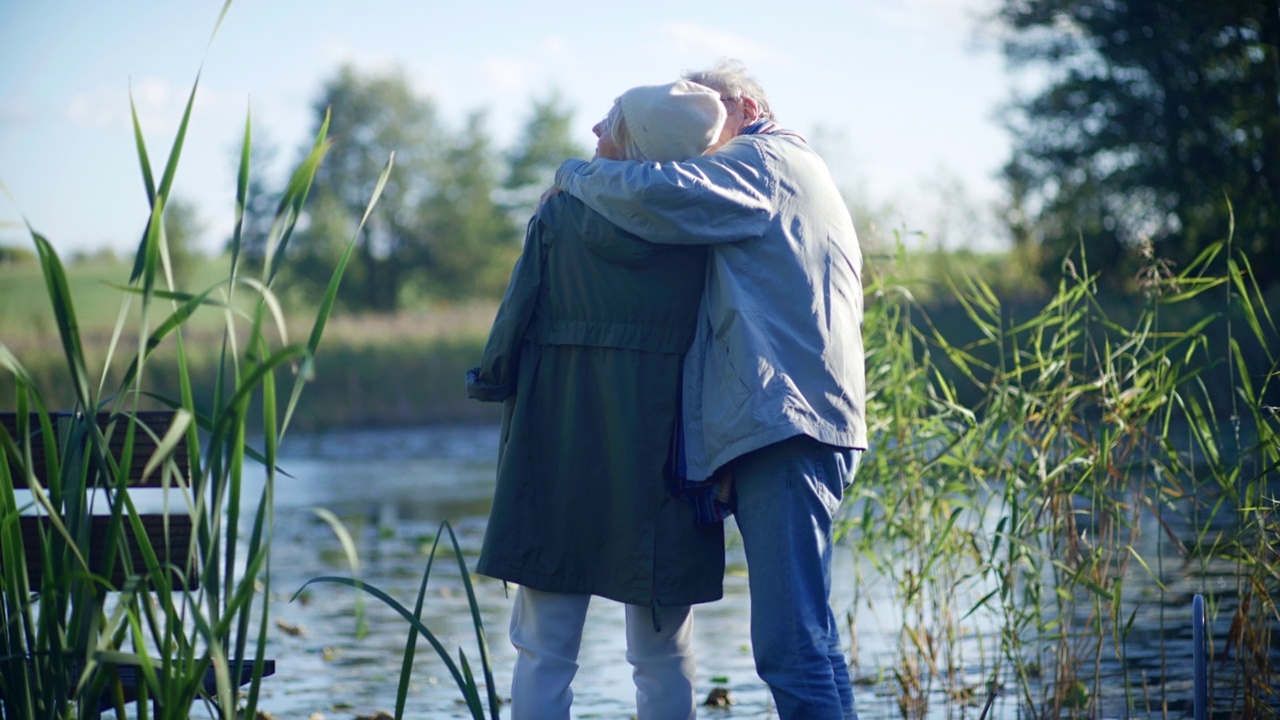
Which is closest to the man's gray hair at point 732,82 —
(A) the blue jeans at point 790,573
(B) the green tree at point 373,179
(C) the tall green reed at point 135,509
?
(A) the blue jeans at point 790,573

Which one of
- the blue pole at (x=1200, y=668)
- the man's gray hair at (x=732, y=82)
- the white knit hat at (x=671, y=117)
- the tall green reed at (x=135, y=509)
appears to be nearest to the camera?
the tall green reed at (x=135, y=509)

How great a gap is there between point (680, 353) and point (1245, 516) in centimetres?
140

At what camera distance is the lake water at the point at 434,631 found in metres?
3.80

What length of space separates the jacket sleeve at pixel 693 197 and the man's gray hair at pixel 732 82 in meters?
0.25

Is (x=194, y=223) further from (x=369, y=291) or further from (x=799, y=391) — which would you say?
(x=799, y=391)

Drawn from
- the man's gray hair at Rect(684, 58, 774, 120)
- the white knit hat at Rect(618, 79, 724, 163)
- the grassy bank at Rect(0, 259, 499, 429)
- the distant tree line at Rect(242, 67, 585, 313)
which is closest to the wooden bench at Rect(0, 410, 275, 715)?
the white knit hat at Rect(618, 79, 724, 163)

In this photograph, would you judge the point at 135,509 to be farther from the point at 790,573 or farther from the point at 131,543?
the point at 790,573

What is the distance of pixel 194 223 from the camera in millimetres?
47281

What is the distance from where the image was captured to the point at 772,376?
2371 mm

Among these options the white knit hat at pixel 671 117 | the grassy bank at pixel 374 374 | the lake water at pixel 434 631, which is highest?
the white knit hat at pixel 671 117

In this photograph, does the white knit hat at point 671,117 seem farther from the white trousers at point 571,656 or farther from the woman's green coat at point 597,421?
A: the white trousers at point 571,656

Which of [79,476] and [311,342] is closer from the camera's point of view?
[311,342]

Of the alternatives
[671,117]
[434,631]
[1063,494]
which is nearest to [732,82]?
[671,117]

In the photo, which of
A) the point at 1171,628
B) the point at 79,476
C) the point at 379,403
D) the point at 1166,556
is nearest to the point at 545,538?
the point at 79,476
